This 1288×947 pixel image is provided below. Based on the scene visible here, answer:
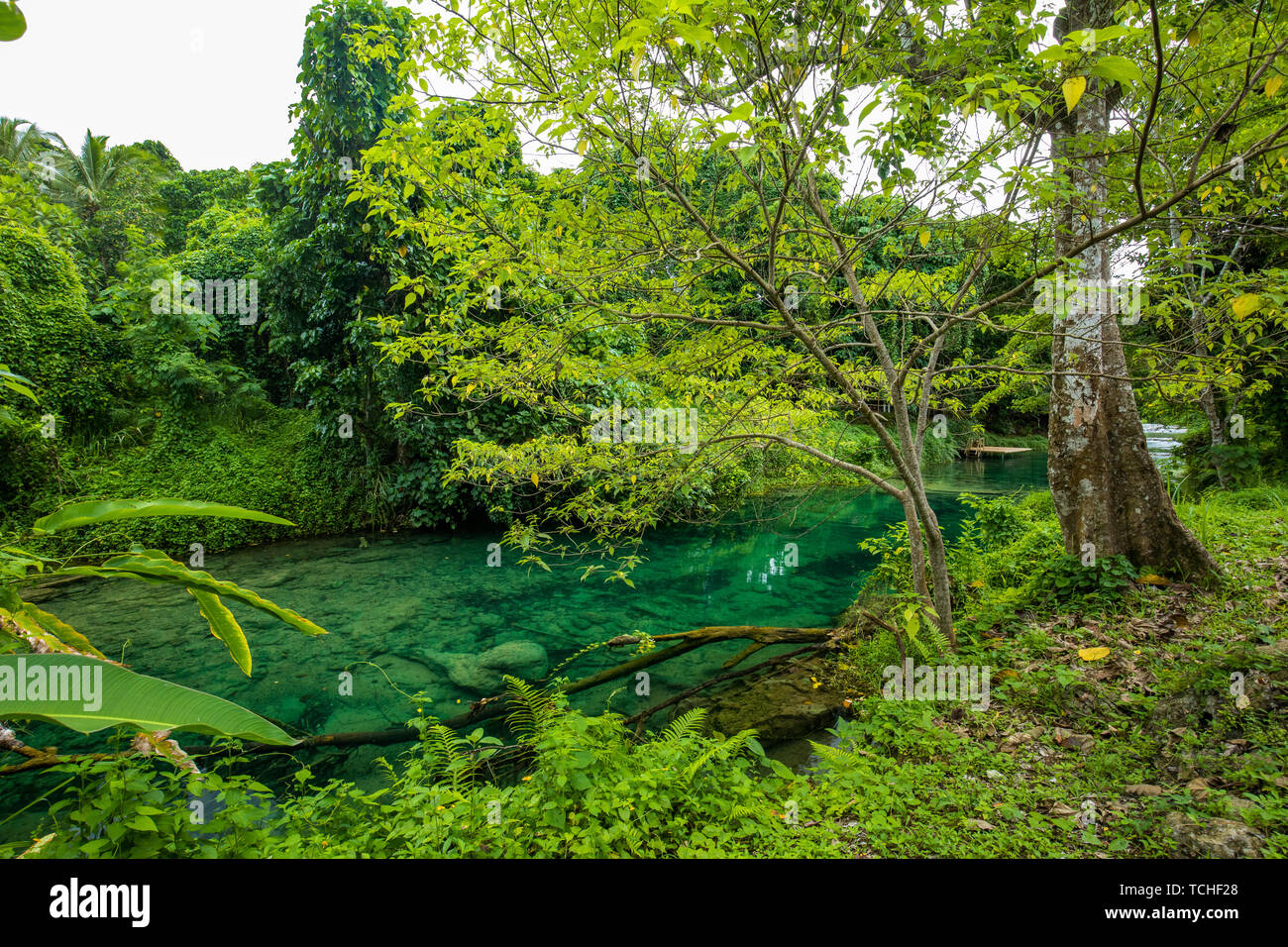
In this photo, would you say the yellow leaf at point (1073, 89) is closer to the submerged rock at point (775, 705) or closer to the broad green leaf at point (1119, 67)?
the broad green leaf at point (1119, 67)

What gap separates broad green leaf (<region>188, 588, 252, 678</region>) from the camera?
69.0 inches

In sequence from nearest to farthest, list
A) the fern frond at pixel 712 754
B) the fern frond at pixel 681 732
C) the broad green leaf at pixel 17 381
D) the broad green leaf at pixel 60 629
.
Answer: the broad green leaf at pixel 17 381, the broad green leaf at pixel 60 629, the fern frond at pixel 712 754, the fern frond at pixel 681 732

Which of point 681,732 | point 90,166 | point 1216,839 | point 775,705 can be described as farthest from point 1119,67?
point 90,166

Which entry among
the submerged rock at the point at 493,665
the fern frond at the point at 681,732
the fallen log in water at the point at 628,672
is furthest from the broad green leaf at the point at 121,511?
the submerged rock at the point at 493,665

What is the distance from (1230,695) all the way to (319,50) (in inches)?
571

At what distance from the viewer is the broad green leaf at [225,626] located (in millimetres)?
1752

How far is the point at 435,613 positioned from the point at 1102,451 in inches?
310

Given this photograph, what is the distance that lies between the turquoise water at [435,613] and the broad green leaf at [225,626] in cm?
308

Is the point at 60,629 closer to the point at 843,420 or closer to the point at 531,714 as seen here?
the point at 531,714

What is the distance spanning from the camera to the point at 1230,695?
3086mm

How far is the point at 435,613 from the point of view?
7.41 metres

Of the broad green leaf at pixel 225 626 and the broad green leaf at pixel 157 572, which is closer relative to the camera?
the broad green leaf at pixel 157 572

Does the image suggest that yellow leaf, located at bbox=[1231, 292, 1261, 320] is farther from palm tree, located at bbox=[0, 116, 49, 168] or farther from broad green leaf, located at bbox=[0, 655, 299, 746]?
palm tree, located at bbox=[0, 116, 49, 168]

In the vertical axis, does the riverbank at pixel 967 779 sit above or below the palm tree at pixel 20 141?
below
